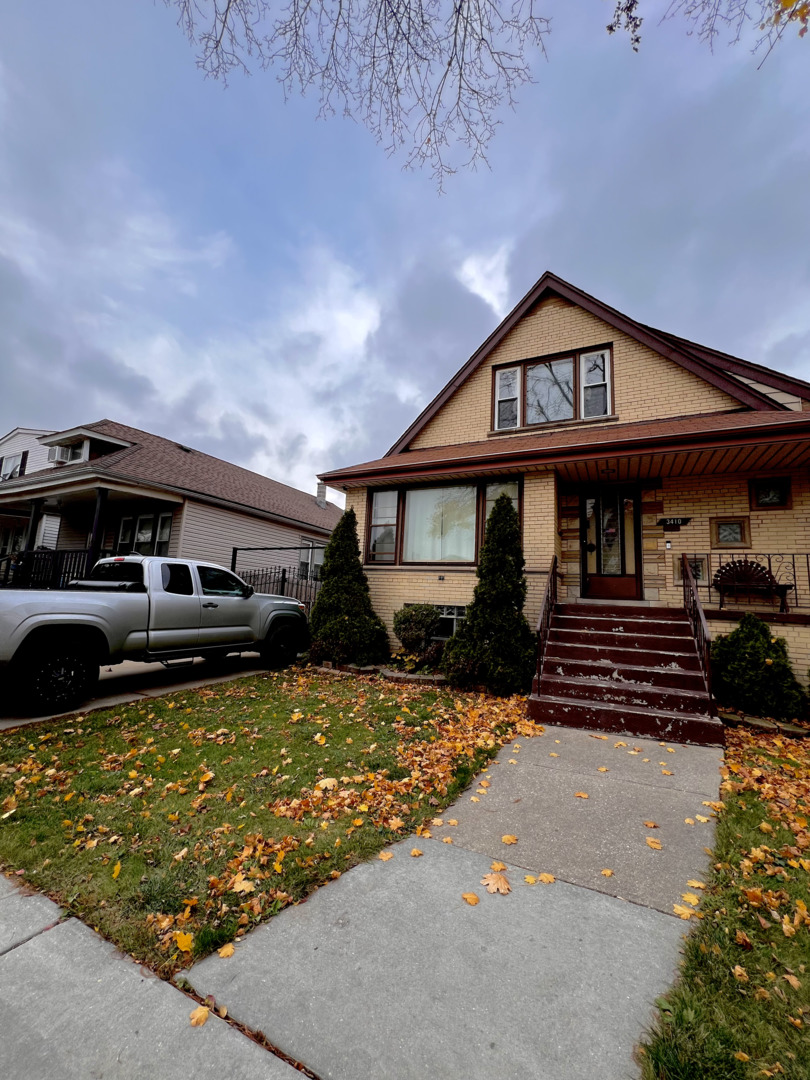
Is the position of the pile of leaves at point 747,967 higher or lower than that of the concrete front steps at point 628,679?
lower

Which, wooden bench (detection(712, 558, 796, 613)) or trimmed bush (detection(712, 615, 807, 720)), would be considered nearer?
trimmed bush (detection(712, 615, 807, 720))

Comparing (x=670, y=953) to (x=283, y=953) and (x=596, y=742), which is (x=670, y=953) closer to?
(x=283, y=953)

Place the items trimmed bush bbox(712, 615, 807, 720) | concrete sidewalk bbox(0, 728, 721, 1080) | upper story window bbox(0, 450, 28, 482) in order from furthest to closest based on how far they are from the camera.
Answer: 1. upper story window bbox(0, 450, 28, 482)
2. trimmed bush bbox(712, 615, 807, 720)
3. concrete sidewalk bbox(0, 728, 721, 1080)

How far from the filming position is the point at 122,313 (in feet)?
81.1

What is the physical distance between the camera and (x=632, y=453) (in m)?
7.83

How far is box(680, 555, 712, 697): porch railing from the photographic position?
229 inches

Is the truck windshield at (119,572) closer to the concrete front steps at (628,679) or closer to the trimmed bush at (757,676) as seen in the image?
the concrete front steps at (628,679)

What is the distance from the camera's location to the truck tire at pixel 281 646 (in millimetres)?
8820

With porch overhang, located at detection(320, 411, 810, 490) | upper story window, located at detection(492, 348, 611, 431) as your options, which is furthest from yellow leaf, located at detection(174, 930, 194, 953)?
upper story window, located at detection(492, 348, 611, 431)

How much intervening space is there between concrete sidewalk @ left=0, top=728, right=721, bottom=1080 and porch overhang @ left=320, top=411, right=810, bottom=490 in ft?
20.4

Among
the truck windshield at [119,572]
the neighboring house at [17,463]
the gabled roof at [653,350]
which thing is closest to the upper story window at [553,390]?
the gabled roof at [653,350]

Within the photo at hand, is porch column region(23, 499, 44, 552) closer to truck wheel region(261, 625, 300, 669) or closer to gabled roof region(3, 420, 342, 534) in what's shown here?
gabled roof region(3, 420, 342, 534)

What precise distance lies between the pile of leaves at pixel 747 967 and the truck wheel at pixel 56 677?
267 inches

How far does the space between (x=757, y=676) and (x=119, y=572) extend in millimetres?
9616
